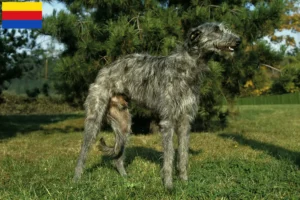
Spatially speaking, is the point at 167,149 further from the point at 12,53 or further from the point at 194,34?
the point at 12,53

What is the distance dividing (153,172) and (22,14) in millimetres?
6506

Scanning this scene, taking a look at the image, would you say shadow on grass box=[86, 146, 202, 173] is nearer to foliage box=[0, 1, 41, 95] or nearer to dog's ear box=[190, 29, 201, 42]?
dog's ear box=[190, 29, 201, 42]

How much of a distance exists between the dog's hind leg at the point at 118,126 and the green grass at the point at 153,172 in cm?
27

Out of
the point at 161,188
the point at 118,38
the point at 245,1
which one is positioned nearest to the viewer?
the point at 161,188

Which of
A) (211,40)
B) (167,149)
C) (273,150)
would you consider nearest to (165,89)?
(167,149)

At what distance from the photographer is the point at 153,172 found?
606 cm

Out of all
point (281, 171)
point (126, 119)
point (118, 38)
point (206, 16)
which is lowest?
point (281, 171)

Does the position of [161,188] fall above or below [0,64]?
below

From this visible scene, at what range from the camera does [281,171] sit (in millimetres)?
5812

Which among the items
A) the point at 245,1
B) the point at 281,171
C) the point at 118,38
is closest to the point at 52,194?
the point at 281,171

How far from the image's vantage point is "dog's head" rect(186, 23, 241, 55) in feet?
18.2

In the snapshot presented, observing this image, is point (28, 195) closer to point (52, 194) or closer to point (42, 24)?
point (52, 194)

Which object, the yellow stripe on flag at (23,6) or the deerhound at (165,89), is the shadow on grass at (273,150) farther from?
the yellow stripe on flag at (23,6)

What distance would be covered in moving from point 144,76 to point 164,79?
1.50ft
